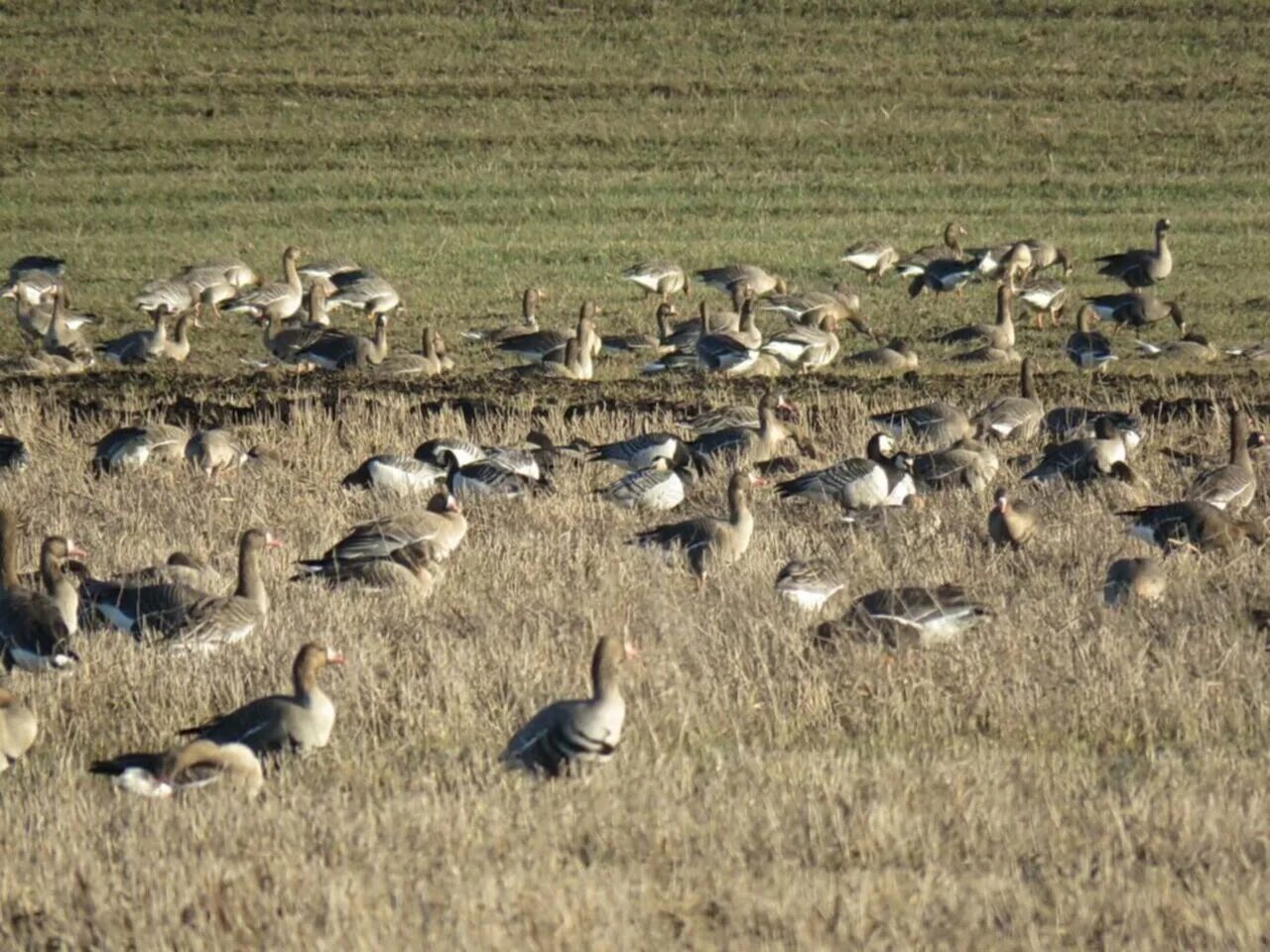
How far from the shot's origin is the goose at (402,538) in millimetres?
10625

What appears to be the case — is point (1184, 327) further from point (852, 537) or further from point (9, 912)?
point (9, 912)

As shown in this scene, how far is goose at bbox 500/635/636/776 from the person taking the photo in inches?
275

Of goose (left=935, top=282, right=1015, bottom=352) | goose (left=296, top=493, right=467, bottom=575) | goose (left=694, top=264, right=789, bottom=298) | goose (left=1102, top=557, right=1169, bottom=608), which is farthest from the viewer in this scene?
goose (left=694, top=264, right=789, bottom=298)

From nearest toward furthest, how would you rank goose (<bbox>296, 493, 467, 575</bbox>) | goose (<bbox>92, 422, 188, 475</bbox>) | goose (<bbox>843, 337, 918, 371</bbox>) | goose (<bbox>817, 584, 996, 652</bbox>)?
goose (<bbox>817, 584, 996, 652</bbox>) < goose (<bbox>296, 493, 467, 575</bbox>) < goose (<bbox>92, 422, 188, 475</bbox>) < goose (<bbox>843, 337, 918, 371</bbox>)

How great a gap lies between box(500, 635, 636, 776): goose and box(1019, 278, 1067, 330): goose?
16.3 m

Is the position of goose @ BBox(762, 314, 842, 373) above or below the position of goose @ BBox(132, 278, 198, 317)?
above

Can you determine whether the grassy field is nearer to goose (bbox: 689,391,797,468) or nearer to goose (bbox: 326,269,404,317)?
goose (bbox: 689,391,797,468)

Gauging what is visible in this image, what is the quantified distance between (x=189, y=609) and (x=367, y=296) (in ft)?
44.0

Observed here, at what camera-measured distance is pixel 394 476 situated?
525 inches

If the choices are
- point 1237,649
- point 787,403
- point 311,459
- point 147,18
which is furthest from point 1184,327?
point 147,18

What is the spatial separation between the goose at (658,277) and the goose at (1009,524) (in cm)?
1279

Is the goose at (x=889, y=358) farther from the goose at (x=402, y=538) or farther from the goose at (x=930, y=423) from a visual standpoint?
the goose at (x=402, y=538)

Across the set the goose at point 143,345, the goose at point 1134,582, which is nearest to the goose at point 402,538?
the goose at point 1134,582

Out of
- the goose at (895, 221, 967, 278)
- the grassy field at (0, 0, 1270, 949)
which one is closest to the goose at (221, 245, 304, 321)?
the grassy field at (0, 0, 1270, 949)
